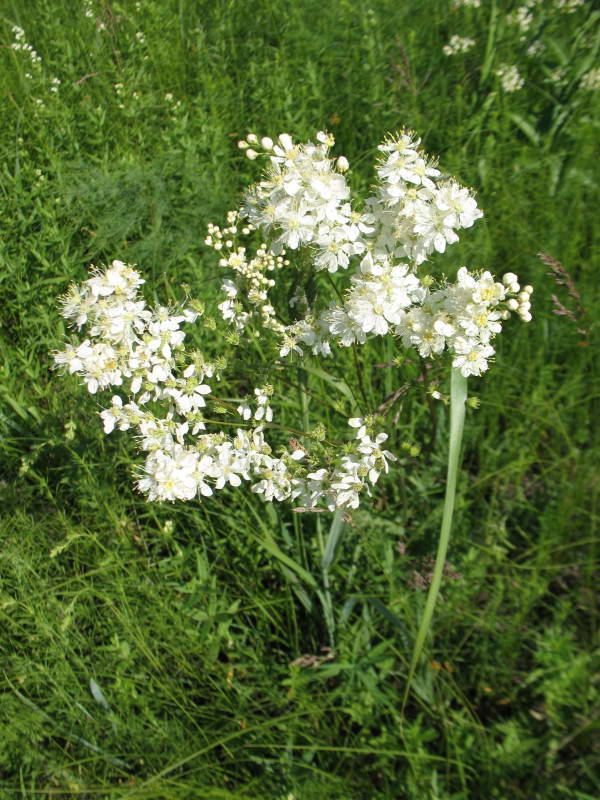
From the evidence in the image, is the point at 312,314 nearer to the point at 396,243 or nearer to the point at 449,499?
the point at 396,243

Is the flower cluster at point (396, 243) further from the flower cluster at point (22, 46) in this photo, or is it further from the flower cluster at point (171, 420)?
the flower cluster at point (22, 46)

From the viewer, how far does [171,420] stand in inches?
76.8

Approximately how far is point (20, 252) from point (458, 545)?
8.18 ft

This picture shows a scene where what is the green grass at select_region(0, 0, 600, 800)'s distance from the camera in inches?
84.5

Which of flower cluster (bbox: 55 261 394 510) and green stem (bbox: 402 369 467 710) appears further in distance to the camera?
flower cluster (bbox: 55 261 394 510)

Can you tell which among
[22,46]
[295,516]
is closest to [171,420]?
[295,516]

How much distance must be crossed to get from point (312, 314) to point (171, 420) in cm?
55

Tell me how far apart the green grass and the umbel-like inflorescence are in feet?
0.77

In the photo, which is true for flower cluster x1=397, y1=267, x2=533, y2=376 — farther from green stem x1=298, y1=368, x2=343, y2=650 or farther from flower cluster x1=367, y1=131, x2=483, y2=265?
green stem x1=298, y1=368, x2=343, y2=650

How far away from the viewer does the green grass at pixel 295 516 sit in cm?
215

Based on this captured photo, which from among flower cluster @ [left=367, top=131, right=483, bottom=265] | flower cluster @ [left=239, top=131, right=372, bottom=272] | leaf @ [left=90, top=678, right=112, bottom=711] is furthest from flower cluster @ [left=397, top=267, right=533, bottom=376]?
leaf @ [left=90, top=678, right=112, bottom=711]

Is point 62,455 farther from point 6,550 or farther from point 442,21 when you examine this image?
point 442,21

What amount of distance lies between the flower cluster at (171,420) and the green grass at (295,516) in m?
0.23

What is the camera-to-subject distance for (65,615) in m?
2.28
